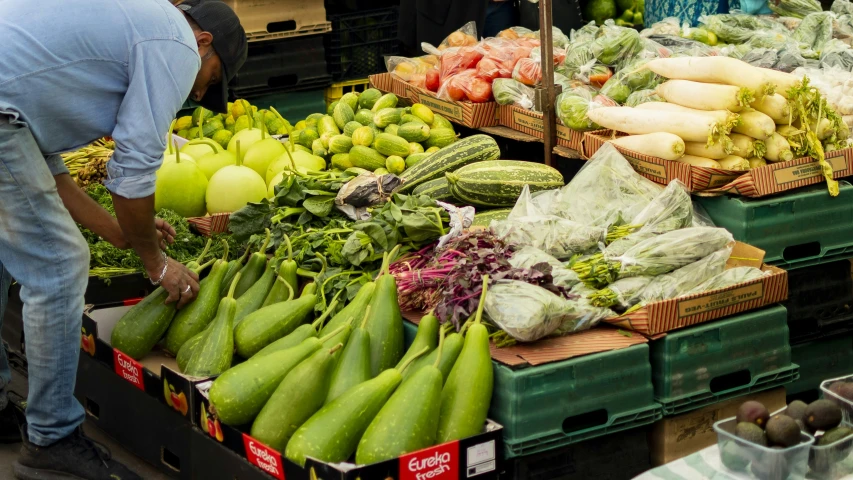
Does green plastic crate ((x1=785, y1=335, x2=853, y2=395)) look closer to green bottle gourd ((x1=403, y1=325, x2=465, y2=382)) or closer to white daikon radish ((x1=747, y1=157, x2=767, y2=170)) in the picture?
white daikon radish ((x1=747, y1=157, x2=767, y2=170))

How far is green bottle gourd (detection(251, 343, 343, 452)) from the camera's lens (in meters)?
2.94

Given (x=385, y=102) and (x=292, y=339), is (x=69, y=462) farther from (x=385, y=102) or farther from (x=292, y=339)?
(x=385, y=102)

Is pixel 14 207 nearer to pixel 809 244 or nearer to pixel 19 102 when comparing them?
pixel 19 102

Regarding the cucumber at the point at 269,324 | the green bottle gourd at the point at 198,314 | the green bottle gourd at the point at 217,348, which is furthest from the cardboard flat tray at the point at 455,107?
the green bottle gourd at the point at 217,348

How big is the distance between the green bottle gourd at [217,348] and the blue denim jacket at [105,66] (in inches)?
20.1

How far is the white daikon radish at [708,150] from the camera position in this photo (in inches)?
150

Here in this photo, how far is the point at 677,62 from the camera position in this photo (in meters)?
4.18

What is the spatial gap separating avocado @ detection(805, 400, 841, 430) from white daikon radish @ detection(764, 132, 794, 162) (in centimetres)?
178

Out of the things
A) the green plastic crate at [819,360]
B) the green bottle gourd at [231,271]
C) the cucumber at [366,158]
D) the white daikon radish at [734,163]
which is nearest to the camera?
Answer: the green bottle gourd at [231,271]

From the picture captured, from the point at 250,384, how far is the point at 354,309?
1.39 feet

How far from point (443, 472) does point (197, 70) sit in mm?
1414

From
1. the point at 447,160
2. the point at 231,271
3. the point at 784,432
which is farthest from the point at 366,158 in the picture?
the point at 784,432

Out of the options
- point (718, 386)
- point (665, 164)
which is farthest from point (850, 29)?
point (718, 386)

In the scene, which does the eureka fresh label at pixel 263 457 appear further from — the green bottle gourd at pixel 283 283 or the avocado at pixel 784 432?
the avocado at pixel 784 432
